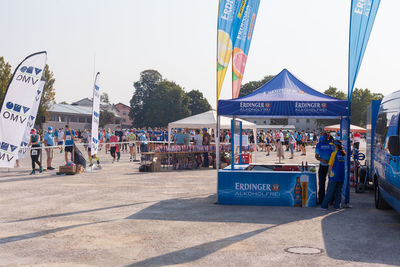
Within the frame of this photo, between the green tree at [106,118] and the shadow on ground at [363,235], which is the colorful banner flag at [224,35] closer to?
the shadow on ground at [363,235]

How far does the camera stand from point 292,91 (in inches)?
467

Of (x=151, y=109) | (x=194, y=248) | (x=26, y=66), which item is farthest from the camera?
(x=151, y=109)

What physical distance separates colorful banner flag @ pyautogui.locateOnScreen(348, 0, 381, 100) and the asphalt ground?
3390 mm

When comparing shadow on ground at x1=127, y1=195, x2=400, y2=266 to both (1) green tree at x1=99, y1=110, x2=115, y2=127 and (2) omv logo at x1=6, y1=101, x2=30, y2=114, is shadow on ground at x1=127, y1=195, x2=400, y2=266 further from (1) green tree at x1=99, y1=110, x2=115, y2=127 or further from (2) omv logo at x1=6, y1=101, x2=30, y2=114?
(1) green tree at x1=99, y1=110, x2=115, y2=127

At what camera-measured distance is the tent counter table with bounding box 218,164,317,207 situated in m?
10.6

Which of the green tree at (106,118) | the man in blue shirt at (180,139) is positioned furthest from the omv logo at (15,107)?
the green tree at (106,118)

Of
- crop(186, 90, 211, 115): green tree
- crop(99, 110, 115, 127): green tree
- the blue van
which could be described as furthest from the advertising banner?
crop(186, 90, 211, 115): green tree

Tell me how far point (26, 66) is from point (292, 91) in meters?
7.97

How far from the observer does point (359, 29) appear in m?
10.6

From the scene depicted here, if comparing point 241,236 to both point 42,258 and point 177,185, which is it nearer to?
point 42,258

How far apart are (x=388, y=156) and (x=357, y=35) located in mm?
3337

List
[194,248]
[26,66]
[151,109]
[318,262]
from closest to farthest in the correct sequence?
[318,262] → [194,248] → [26,66] → [151,109]

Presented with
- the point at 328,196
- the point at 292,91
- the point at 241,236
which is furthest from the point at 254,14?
the point at 241,236

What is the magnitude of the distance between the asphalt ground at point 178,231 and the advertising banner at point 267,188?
1.21ft
